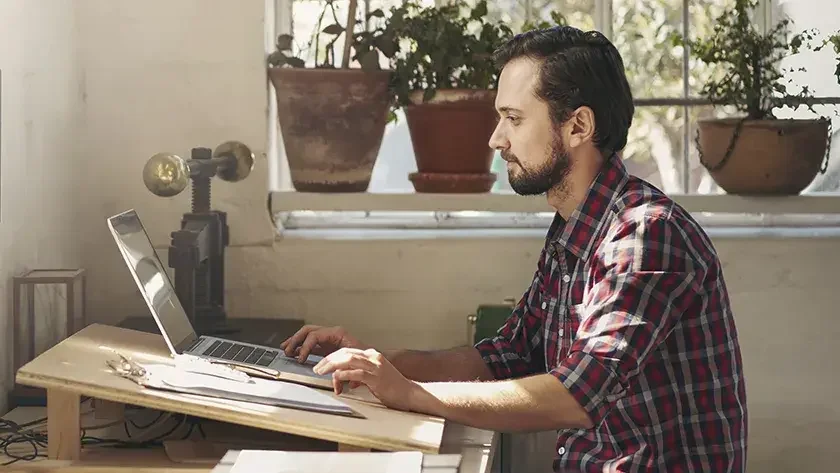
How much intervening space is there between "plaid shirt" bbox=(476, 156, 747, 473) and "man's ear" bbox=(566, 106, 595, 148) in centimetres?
7

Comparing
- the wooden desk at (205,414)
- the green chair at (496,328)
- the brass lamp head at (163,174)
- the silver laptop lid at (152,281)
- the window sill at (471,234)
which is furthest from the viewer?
the window sill at (471,234)

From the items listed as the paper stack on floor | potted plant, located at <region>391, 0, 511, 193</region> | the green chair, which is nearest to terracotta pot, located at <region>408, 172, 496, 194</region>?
potted plant, located at <region>391, 0, 511, 193</region>

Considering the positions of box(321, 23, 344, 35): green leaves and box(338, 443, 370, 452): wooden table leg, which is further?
box(321, 23, 344, 35): green leaves

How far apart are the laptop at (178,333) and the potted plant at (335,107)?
2.32 ft

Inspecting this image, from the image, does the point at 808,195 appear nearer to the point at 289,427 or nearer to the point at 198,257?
the point at 198,257

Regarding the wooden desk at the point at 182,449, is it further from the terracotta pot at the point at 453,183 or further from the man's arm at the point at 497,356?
the terracotta pot at the point at 453,183

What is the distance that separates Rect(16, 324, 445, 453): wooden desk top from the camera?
1.64m

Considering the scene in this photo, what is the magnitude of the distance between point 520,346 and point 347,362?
1.62ft

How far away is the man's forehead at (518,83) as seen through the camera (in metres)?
1.97

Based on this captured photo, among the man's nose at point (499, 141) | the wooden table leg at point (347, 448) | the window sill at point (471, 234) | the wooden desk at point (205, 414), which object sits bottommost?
the wooden table leg at point (347, 448)

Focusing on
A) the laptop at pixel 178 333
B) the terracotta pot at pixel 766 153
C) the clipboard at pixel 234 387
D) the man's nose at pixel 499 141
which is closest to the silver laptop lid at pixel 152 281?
the laptop at pixel 178 333

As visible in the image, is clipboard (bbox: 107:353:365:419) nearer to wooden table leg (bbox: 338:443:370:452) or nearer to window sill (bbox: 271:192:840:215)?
wooden table leg (bbox: 338:443:370:452)

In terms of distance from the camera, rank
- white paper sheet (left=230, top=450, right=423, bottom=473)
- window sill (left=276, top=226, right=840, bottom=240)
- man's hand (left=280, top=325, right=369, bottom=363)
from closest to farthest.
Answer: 1. white paper sheet (left=230, top=450, right=423, bottom=473)
2. man's hand (left=280, top=325, right=369, bottom=363)
3. window sill (left=276, top=226, right=840, bottom=240)

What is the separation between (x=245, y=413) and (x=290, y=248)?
1171 mm
